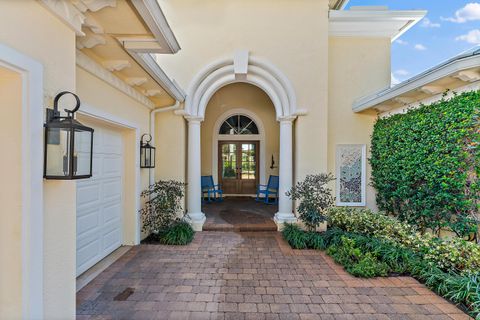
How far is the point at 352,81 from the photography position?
5867mm

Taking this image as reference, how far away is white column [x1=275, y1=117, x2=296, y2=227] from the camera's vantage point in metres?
5.18

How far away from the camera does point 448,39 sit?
8.88 m

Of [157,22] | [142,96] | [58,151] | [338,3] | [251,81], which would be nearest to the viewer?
[58,151]

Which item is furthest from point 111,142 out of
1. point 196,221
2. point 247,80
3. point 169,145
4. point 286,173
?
point 286,173

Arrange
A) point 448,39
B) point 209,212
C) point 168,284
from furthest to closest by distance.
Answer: point 448,39 < point 209,212 < point 168,284

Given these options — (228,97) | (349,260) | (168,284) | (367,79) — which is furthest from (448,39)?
(168,284)

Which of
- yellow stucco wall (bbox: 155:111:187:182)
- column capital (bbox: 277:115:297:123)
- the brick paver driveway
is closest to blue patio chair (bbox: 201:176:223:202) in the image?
yellow stucco wall (bbox: 155:111:187:182)

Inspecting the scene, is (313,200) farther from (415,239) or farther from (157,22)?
(157,22)

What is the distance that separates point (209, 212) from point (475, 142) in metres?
5.47

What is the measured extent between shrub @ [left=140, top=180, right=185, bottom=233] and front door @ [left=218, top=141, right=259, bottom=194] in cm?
393

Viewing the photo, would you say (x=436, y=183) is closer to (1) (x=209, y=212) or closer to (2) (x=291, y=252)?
(2) (x=291, y=252)

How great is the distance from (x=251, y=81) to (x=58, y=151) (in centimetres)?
431

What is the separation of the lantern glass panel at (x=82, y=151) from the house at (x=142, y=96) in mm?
69

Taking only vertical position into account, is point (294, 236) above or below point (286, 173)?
below
